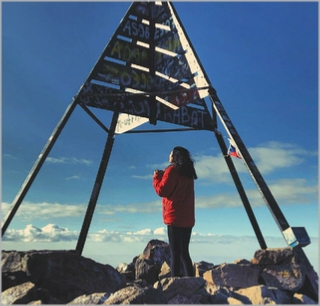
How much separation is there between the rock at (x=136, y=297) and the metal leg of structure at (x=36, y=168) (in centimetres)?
327

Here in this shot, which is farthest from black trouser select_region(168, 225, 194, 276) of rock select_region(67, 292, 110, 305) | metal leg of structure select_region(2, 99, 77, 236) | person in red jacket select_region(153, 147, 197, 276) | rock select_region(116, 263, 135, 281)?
metal leg of structure select_region(2, 99, 77, 236)

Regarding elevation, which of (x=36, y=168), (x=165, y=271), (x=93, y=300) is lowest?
(x=93, y=300)

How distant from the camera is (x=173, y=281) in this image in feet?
15.3

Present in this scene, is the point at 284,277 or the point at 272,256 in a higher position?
the point at 272,256

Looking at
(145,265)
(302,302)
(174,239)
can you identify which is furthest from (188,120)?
(302,302)

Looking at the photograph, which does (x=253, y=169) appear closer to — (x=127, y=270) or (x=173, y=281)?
(x=173, y=281)

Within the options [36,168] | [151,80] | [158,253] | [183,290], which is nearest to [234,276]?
[183,290]

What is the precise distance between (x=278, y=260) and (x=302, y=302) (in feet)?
3.10

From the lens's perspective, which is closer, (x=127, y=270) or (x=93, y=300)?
(x=93, y=300)

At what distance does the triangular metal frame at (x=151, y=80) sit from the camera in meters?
8.61

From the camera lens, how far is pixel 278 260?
5.80 metres

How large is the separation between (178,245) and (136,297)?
6.18ft

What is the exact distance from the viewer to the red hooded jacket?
558 centimetres

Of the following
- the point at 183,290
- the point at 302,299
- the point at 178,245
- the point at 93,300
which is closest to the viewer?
the point at 93,300
